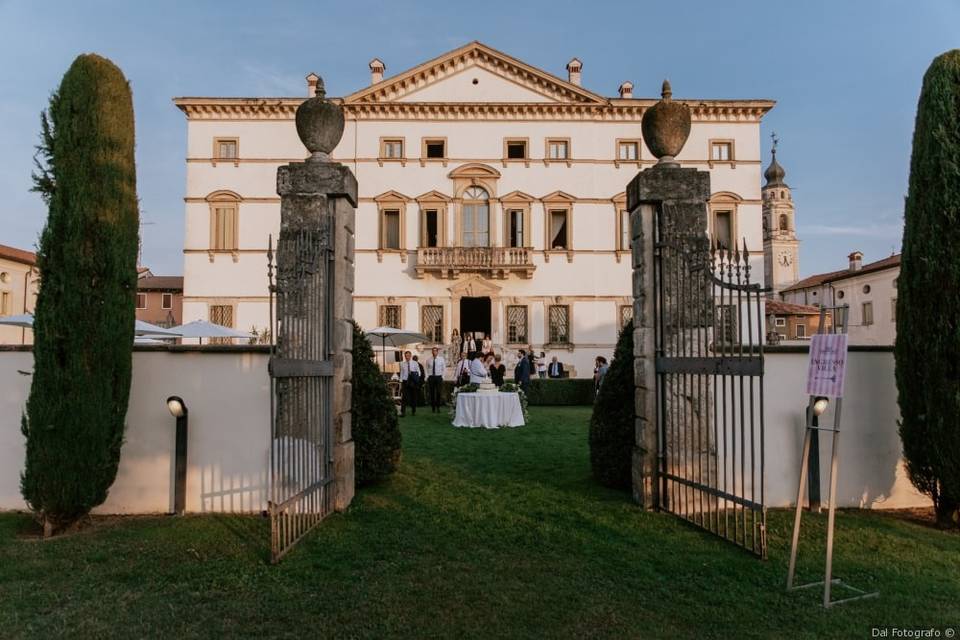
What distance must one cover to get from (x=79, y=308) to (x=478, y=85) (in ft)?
79.7

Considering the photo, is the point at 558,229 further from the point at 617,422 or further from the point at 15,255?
the point at 15,255

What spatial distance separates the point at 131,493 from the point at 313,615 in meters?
3.29

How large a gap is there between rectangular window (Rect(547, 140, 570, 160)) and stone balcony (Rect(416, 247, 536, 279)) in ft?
14.7

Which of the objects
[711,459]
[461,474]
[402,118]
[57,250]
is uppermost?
[402,118]

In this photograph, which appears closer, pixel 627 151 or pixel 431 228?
pixel 431 228

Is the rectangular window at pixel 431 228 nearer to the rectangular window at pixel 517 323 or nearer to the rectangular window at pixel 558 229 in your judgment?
the rectangular window at pixel 517 323

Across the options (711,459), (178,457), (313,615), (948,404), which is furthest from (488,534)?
(948,404)

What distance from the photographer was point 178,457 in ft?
18.9

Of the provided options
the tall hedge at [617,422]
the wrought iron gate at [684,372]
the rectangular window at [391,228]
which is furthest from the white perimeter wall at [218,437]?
the rectangular window at [391,228]

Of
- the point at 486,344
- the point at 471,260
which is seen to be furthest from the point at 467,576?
the point at 471,260

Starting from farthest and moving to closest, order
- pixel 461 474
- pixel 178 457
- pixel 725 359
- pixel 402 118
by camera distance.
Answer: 1. pixel 402 118
2. pixel 461 474
3. pixel 178 457
4. pixel 725 359

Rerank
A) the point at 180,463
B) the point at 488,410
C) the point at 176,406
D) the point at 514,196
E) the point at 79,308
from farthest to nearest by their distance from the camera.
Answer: the point at 514,196
the point at 488,410
the point at 180,463
the point at 176,406
the point at 79,308

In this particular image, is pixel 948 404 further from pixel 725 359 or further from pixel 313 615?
pixel 313 615

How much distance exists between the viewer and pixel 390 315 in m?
26.7
